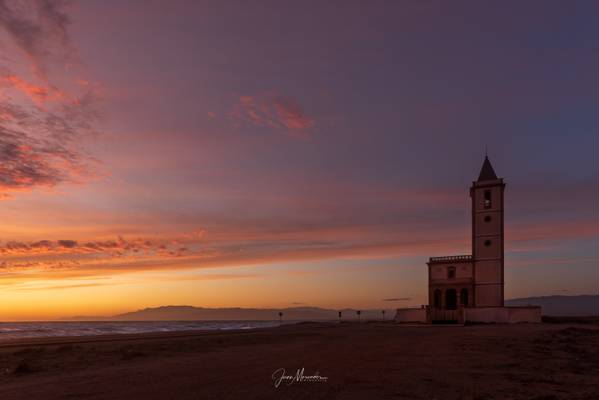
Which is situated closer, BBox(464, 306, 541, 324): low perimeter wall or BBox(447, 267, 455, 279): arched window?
BBox(464, 306, 541, 324): low perimeter wall

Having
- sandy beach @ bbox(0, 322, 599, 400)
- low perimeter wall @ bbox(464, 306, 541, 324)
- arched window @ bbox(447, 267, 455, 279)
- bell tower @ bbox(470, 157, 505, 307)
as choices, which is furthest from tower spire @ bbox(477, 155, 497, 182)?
sandy beach @ bbox(0, 322, 599, 400)

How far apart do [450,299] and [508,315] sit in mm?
9283

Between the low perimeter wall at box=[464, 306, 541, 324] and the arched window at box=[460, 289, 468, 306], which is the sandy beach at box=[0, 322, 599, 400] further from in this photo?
the arched window at box=[460, 289, 468, 306]

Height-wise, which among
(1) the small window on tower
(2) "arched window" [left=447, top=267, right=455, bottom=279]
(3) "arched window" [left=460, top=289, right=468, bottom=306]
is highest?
(1) the small window on tower

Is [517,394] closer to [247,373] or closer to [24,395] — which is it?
→ [247,373]

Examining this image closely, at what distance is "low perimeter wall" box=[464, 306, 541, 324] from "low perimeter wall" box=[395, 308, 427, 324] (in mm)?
6235

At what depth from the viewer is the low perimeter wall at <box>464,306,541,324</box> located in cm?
5156

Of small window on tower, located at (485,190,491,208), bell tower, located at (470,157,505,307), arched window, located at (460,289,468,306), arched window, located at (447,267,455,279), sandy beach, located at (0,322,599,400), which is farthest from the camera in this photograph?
small window on tower, located at (485,190,491,208)

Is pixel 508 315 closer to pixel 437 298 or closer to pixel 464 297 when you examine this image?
pixel 464 297

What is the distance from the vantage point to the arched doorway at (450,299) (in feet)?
196

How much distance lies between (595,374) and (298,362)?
416 inches

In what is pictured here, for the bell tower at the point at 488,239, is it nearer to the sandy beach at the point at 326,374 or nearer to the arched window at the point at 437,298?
the arched window at the point at 437,298

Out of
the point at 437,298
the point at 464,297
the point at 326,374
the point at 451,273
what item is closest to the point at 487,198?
the point at 451,273

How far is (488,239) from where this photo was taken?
59.5 metres
